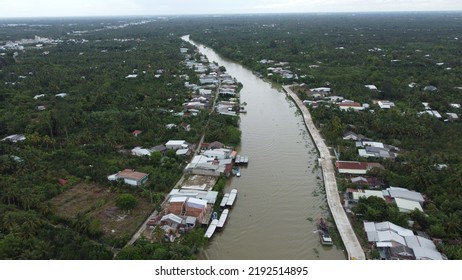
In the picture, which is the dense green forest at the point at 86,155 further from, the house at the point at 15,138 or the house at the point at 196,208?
the house at the point at 196,208

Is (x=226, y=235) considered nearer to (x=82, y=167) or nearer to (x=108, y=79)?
(x=82, y=167)

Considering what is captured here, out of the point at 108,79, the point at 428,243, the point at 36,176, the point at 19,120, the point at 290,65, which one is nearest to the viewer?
the point at 428,243

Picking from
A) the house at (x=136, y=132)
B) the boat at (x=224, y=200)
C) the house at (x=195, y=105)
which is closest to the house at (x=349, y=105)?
the house at (x=195, y=105)

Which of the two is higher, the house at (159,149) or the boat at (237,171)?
the house at (159,149)

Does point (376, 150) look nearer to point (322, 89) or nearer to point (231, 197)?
point (231, 197)

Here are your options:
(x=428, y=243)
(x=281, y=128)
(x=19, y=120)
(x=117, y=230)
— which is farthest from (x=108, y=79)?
(x=428, y=243)
